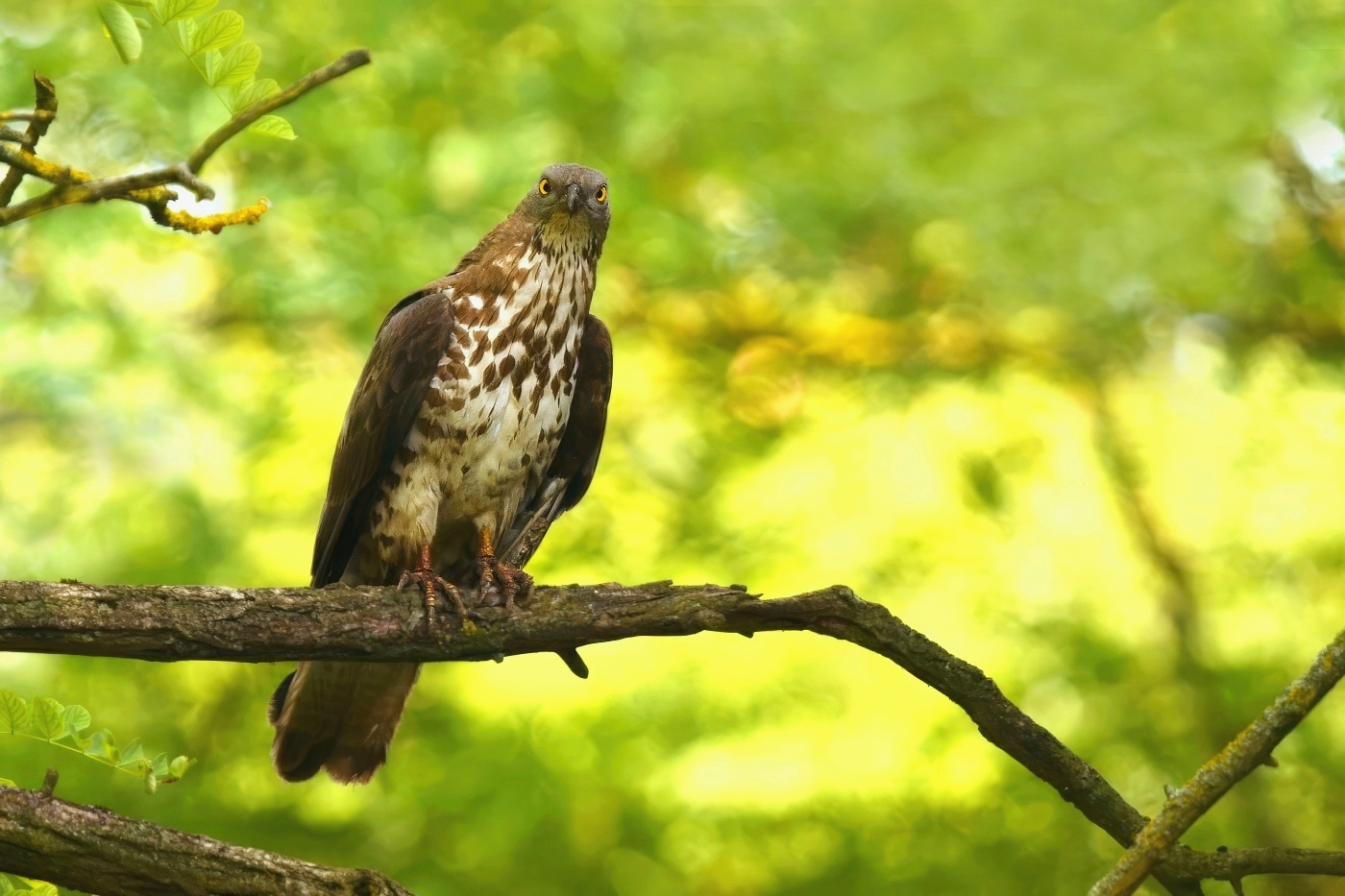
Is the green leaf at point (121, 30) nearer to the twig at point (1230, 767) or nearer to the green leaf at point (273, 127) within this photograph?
the green leaf at point (273, 127)

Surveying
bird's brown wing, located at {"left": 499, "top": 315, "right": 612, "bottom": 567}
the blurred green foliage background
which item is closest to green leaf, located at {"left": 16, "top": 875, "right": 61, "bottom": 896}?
bird's brown wing, located at {"left": 499, "top": 315, "right": 612, "bottom": 567}

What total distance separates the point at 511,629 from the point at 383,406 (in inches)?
46.9

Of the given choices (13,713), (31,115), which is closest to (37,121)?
(31,115)

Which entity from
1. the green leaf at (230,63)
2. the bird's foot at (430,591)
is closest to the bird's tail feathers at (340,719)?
the bird's foot at (430,591)

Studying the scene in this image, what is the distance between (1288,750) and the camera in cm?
642

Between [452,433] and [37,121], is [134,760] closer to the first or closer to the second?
[37,121]

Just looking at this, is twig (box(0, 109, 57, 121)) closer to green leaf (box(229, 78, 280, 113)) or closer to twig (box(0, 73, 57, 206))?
twig (box(0, 73, 57, 206))

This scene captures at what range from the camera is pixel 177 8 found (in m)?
2.40

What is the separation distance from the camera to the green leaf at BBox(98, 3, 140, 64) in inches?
91.2

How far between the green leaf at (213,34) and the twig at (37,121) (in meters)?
0.27

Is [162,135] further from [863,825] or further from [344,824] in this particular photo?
[863,825]

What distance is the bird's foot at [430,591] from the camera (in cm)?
354

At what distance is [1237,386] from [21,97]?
6271mm

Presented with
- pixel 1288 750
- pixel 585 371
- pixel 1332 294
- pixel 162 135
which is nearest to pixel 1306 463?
pixel 1332 294
